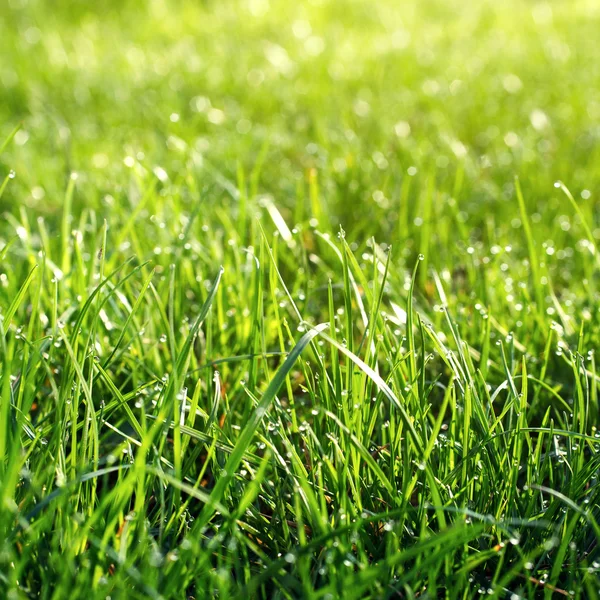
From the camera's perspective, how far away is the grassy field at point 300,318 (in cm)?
99

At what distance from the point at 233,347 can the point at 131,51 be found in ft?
9.94

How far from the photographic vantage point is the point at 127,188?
2236 mm

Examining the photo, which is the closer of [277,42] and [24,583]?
[24,583]

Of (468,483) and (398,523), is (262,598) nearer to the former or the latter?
(398,523)

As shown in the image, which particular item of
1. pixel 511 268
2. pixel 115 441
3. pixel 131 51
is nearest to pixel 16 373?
pixel 115 441

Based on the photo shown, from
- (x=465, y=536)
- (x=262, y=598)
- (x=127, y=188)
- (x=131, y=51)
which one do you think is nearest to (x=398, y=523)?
(x=465, y=536)

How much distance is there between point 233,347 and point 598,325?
777 millimetres

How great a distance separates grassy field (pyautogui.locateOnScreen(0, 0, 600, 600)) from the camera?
0.99m

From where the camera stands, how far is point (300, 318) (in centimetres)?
116

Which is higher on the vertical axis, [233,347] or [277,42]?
[277,42]

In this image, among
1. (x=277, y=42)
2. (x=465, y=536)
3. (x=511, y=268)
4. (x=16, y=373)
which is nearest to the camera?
(x=465, y=536)

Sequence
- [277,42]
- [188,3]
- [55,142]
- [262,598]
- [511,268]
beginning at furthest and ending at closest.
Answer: [188,3] → [277,42] → [55,142] → [511,268] → [262,598]

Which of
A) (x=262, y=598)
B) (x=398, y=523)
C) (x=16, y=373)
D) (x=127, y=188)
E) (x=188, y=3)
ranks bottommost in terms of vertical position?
(x=262, y=598)

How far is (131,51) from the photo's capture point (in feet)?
13.1
